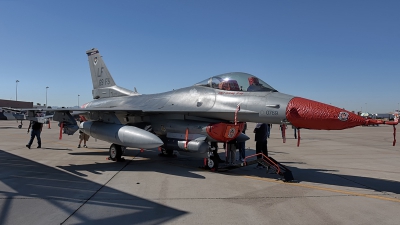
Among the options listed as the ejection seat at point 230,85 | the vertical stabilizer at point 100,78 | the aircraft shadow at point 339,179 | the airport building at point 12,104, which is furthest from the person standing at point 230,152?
the airport building at point 12,104

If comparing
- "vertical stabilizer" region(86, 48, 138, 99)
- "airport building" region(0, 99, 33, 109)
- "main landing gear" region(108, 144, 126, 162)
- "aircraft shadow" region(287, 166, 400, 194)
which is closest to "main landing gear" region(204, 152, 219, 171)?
"aircraft shadow" region(287, 166, 400, 194)

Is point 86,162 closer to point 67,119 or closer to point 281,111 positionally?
point 67,119

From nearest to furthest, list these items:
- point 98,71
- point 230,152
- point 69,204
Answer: point 69,204, point 230,152, point 98,71

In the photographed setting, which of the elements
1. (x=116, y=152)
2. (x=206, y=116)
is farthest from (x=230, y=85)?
(x=116, y=152)

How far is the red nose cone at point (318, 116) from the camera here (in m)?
5.74

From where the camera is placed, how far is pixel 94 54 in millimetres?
13898

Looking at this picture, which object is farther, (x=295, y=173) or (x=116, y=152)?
(x=116, y=152)

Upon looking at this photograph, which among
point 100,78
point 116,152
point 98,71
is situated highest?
point 98,71

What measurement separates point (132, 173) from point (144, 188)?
1775mm

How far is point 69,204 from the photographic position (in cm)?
483

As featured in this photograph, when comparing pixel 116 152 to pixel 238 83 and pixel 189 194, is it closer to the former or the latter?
pixel 189 194

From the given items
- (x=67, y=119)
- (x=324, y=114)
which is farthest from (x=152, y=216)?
(x=67, y=119)

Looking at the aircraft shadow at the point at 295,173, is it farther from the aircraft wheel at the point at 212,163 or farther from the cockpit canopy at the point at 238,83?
the cockpit canopy at the point at 238,83

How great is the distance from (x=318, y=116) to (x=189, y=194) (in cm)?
322
